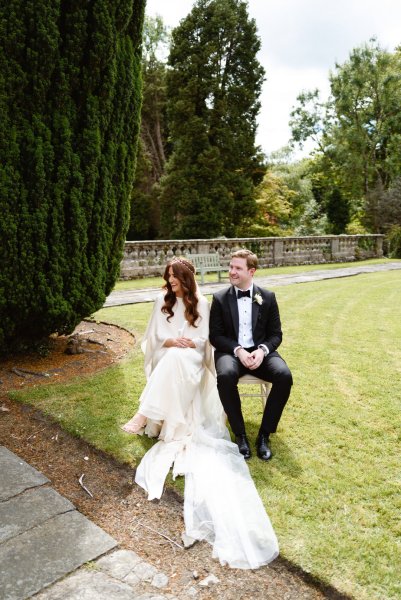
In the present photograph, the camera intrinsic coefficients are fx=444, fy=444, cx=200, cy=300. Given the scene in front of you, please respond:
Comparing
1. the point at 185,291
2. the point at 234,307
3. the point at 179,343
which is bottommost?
Result: the point at 179,343

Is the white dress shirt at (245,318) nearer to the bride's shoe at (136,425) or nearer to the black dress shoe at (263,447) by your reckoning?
the black dress shoe at (263,447)

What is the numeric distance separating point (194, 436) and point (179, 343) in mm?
819

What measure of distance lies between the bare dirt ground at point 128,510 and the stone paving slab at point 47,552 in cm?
16

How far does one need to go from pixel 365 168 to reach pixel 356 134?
2648 mm

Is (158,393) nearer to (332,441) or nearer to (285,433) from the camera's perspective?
(285,433)

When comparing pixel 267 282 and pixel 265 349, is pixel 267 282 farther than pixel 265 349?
Yes

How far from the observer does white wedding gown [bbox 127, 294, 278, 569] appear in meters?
2.61

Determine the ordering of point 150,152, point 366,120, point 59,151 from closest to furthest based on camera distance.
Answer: point 59,151, point 150,152, point 366,120

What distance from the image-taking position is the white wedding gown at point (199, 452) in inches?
103

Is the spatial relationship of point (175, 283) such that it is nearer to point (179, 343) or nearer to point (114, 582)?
point (179, 343)

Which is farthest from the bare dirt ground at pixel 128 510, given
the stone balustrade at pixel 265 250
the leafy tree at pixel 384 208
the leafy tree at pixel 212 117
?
the leafy tree at pixel 384 208

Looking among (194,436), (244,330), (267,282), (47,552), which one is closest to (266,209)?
(267,282)

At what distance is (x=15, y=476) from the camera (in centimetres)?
327

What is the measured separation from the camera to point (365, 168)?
34250mm
